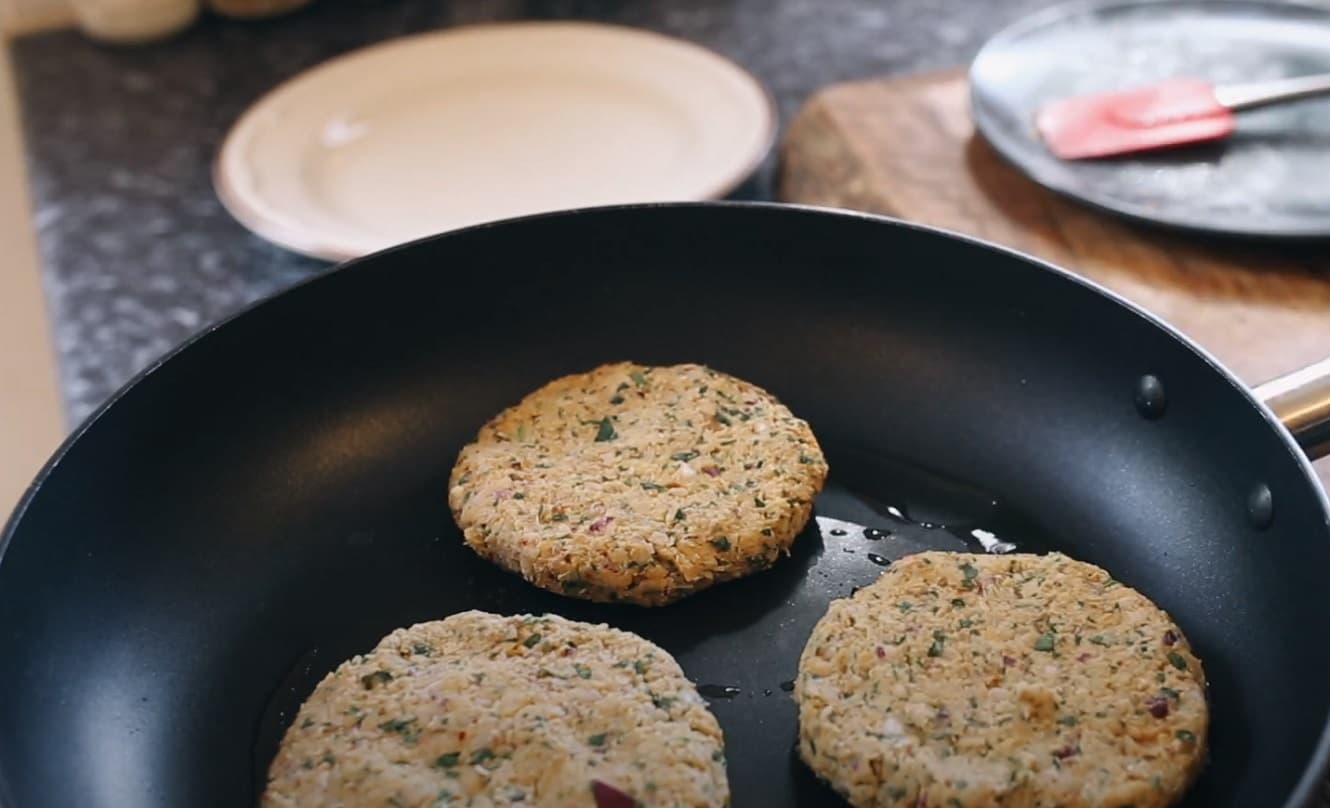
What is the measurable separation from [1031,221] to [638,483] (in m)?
0.57

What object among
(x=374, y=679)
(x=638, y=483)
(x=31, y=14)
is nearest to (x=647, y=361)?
(x=638, y=483)

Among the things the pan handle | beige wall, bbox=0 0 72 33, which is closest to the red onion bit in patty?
the pan handle

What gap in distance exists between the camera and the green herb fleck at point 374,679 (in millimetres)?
879

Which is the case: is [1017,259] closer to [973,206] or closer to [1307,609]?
[973,206]

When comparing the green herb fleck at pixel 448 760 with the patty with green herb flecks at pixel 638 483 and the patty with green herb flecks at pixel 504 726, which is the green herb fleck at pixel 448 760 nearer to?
the patty with green herb flecks at pixel 504 726

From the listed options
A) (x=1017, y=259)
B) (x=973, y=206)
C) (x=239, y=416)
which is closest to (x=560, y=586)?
(x=239, y=416)

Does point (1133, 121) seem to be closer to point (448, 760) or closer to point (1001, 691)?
point (1001, 691)

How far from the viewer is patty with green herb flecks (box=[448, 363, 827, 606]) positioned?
960 millimetres

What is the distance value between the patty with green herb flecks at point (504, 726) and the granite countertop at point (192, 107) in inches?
22.6

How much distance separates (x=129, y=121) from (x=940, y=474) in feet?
4.26

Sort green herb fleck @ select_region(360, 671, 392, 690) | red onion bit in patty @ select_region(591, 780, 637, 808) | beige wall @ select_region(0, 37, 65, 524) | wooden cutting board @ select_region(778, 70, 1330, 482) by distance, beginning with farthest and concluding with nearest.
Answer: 1. beige wall @ select_region(0, 37, 65, 524)
2. wooden cutting board @ select_region(778, 70, 1330, 482)
3. green herb fleck @ select_region(360, 671, 392, 690)
4. red onion bit in patty @ select_region(591, 780, 637, 808)

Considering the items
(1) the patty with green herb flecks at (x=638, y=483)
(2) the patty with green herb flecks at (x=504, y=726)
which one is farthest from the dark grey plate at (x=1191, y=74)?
(2) the patty with green herb flecks at (x=504, y=726)

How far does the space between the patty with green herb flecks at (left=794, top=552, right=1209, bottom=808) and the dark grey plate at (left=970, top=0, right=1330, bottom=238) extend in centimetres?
50

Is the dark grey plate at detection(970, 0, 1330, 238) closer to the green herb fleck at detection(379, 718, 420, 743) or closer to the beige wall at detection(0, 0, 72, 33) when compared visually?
the green herb fleck at detection(379, 718, 420, 743)
